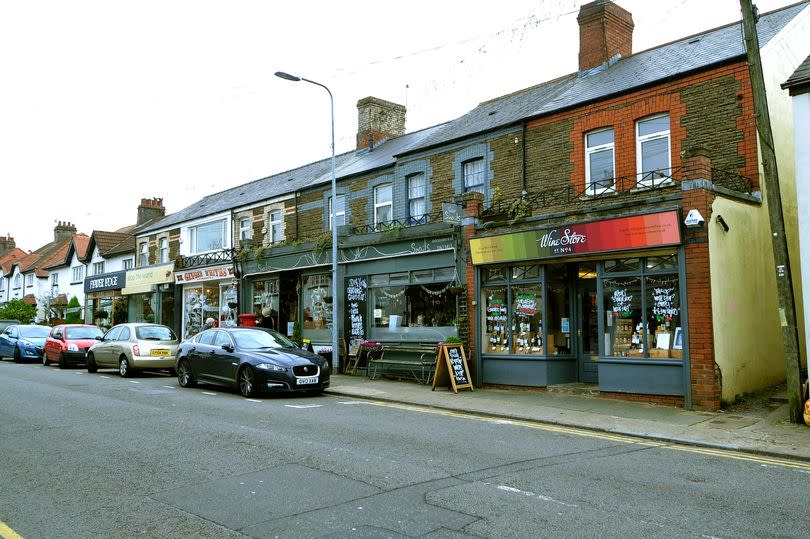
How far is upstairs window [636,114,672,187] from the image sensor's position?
1455cm

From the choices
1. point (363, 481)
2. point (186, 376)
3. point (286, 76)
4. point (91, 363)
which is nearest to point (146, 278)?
point (91, 363)

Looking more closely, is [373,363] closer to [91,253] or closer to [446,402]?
[446,402]

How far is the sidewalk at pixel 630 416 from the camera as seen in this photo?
926cm

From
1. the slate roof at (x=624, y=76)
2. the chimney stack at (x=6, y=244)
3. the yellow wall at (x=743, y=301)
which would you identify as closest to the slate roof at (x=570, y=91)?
the slate roof at (x=624, y=76)

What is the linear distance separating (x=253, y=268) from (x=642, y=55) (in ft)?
50.2

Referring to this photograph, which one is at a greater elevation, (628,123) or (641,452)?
(628,123)

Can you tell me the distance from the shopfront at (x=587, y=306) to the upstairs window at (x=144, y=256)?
2447 cm

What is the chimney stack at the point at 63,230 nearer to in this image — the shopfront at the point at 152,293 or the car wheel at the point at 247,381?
the shopfront at the point at 152,293

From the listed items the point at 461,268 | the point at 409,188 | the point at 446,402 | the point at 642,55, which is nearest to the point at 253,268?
the point at 409,188

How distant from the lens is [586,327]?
1509 cm

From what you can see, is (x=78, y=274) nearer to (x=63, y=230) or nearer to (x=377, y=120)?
(x=63, y=230)

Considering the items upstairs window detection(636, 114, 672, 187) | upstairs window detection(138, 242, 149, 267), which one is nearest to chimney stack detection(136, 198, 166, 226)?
upstairs window detection(138, 242, 149, 267)

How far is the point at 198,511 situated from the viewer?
5711 mm

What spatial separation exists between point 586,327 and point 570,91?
688 centimetres
